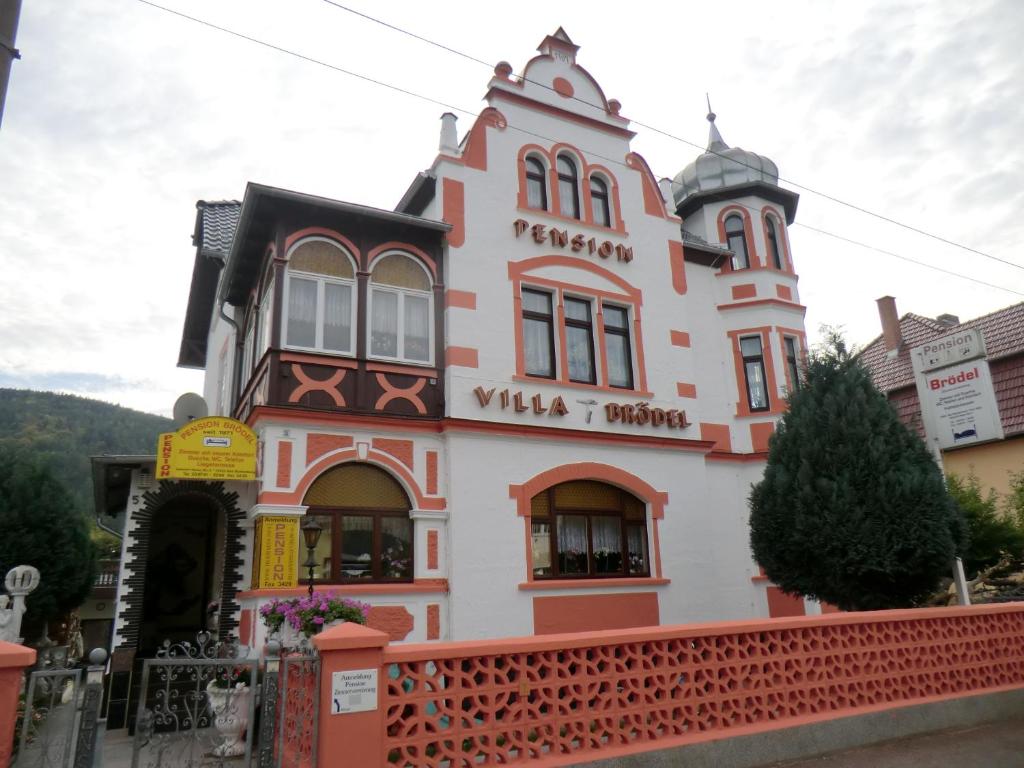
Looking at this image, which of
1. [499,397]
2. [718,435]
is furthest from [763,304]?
[499,397]

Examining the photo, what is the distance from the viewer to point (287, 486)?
35.3 feet

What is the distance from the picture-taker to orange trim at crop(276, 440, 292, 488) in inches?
423

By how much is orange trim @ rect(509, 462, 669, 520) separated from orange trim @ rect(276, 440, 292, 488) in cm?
350

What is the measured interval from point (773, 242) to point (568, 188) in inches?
219

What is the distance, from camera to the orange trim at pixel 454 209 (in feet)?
42.5

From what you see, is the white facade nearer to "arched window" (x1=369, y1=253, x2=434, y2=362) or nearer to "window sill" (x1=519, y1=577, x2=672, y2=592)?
"window sill" (x1=519, y1=577, x2=672, y2=592)

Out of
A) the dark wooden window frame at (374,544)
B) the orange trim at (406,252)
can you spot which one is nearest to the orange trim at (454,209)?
the orange trim at (406,252)

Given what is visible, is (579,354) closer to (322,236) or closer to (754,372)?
(754,372)

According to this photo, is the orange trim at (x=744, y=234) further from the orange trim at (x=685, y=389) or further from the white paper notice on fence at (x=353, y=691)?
the white paper notice on fence at (x=353, y=691)

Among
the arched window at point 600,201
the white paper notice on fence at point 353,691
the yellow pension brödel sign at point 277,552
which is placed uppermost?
the arched window at point 600,201

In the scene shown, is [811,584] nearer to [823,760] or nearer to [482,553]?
[823,760]

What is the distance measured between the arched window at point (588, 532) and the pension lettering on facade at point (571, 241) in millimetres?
4366

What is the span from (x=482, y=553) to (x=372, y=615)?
1.93 m

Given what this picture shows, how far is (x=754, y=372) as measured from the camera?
16203 millimetres
